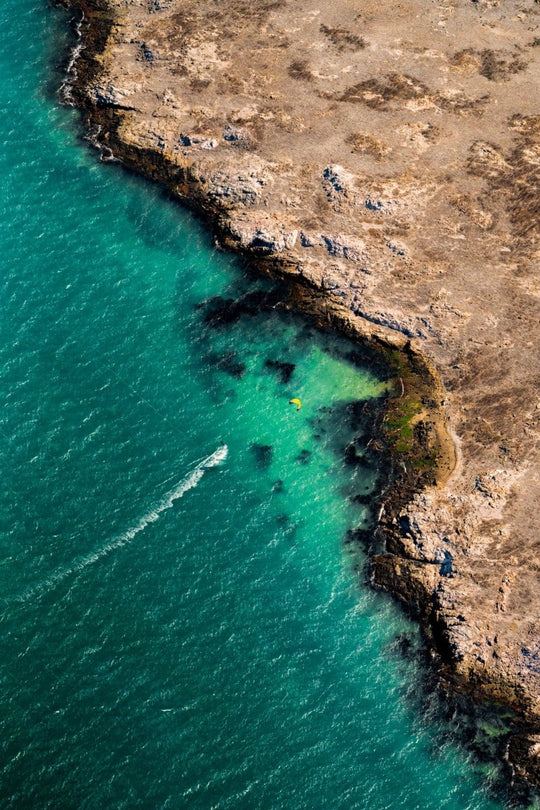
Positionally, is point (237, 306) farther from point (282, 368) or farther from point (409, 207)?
point (409, 207)

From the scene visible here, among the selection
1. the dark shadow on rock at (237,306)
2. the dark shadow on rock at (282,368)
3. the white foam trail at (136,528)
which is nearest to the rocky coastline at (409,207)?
the dark shadow on rock at (237,306)

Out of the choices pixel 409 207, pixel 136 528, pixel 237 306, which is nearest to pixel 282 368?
pixel 237 306

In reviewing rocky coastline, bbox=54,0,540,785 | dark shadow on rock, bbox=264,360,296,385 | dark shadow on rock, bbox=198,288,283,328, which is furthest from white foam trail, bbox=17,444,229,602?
rocky coastline, bbox=54,0,540,785

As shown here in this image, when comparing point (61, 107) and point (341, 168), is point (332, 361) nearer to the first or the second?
point (341, 168)

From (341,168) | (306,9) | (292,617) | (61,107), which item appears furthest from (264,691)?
(306,9)

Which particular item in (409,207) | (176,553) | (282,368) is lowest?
(176,553)

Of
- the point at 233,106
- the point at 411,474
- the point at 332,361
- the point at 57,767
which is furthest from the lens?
the point at 233,106

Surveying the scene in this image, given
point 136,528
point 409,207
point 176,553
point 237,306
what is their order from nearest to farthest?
point 176,553 < point 136,528 < point 237,306 < point 409,207
